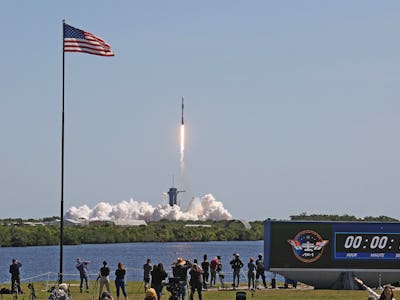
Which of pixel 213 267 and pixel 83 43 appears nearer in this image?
pixel 83 43

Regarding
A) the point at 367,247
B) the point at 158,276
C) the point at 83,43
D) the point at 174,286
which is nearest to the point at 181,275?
the point at 158,276

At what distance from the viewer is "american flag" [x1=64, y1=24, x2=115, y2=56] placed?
156 ft

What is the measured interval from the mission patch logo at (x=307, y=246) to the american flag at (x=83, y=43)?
13.8 metres

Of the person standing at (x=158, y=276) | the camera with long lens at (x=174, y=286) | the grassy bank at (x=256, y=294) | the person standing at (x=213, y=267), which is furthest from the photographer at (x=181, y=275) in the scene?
the person standing at (x=213, y=267)

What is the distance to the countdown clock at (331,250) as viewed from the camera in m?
53.6

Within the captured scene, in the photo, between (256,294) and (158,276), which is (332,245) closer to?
(256,294)

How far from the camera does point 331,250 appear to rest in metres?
53.7

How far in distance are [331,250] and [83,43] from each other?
16.4m

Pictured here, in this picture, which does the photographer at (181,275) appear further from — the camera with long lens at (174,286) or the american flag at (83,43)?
the american flag at (83,43)

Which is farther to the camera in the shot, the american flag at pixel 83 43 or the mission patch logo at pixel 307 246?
the mission patch logo at pixel 307 246

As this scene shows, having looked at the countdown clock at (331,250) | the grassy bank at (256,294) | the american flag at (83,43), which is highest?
the american flag at (83,43)

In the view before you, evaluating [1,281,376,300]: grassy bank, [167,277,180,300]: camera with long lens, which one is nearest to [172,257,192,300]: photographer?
[167,277,180,300]: camera with long lens

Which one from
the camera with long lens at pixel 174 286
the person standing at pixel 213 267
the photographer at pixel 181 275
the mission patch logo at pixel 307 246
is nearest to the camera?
the camera with long lens at pixel 174 286

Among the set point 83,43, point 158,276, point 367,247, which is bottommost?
point 158,276
